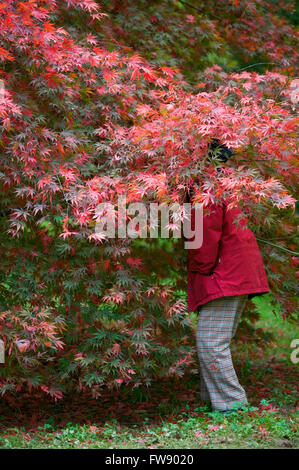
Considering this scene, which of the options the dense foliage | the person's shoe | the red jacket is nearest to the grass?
the person's shoe

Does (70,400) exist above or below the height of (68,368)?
below

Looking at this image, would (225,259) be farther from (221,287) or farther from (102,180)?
(102,180)

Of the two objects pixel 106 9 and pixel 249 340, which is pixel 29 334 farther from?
pixel 106 9

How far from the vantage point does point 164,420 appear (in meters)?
4.50

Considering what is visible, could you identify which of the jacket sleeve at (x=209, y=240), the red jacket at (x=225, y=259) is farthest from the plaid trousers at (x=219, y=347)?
the jacket sleeve at (x=209, y=240)

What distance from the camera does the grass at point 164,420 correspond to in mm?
3768

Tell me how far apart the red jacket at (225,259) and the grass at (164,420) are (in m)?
0.91

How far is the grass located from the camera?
3.77m

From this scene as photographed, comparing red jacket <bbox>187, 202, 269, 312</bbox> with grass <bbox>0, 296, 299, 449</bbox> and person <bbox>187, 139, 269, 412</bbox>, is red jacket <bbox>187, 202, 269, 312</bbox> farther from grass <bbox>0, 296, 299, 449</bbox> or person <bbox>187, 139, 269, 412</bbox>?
grass <bbox>0, 296, 299, 449</bbox>

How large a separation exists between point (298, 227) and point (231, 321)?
1198mm

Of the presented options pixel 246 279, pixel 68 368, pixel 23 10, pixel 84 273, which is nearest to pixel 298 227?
pixel 246 279

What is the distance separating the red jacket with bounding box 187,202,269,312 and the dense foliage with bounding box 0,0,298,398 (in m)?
0.20

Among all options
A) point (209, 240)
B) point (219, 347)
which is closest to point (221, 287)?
point (209, 240)
